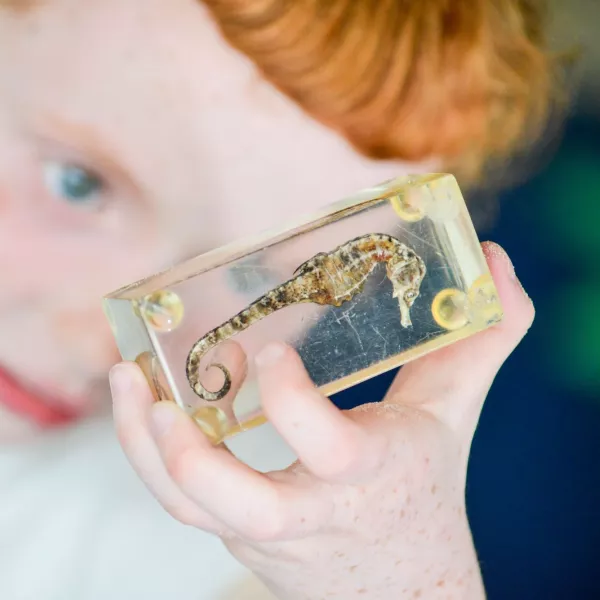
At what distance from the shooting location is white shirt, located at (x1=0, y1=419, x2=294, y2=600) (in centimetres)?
57

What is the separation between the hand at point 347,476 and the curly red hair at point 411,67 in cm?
16

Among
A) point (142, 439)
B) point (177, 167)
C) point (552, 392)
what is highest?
point (177, 167)

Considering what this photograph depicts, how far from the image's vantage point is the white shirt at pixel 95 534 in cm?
57

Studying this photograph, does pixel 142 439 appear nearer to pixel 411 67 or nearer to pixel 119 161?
pixel 119 161

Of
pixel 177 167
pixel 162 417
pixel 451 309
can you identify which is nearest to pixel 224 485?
pixel 162 417

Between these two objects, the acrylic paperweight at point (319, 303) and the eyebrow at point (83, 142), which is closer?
the acrylic paperweight at point (319, 303)

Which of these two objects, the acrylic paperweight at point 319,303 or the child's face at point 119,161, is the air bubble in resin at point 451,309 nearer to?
the acrylic paperweight at point 319,303

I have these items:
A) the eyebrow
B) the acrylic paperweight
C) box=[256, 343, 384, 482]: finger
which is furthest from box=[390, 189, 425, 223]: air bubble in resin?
the eyebrow

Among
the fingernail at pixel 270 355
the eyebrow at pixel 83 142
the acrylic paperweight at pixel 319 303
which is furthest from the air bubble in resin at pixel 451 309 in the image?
the eyebrow at pixel 83 142

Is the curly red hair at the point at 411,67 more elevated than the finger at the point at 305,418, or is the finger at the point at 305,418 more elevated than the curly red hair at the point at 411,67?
the curly red hair at the point at 411,67

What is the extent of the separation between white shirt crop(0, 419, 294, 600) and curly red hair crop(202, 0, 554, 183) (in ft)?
1.24

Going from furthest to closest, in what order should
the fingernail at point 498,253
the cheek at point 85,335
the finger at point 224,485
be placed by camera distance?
the cheek at point 85,335, the fingernail at point 498,253, the finger at point 224,485

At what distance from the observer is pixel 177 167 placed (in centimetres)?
53

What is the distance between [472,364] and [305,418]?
186 mm
